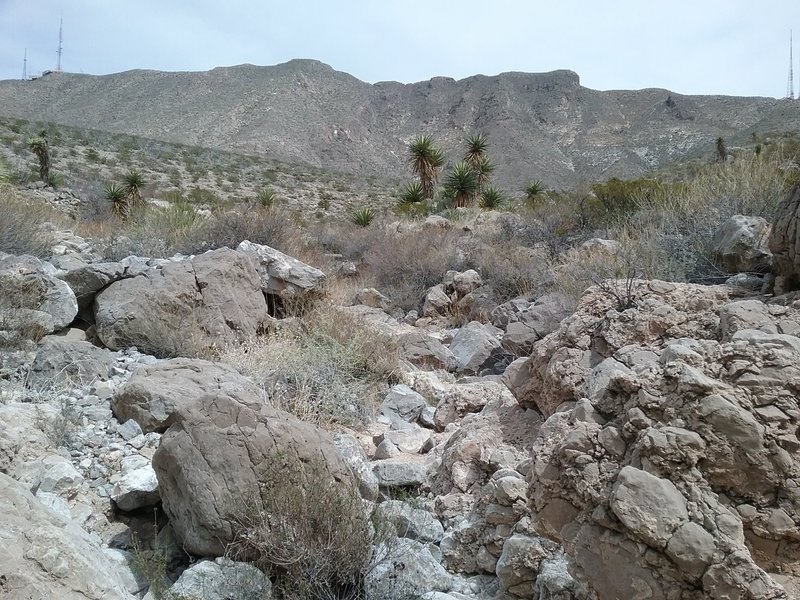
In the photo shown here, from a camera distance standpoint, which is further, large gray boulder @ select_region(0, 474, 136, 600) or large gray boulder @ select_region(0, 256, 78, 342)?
large gray boulder @ select_region(0, 256, 78, 342)

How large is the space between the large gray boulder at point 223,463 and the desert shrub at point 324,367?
1734mm

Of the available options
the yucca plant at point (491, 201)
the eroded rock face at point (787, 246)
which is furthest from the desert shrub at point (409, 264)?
the eroded rock face at point (787, 246)

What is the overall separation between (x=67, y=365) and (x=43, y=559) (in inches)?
120

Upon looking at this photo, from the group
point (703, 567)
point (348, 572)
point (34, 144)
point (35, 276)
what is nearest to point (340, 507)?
point (348, 572)

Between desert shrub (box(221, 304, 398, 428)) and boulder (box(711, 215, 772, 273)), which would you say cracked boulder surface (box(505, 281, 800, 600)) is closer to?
boulder (box(711, 215, 772, 273))

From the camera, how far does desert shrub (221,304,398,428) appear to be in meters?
5.40

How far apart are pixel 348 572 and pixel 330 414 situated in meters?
2.73

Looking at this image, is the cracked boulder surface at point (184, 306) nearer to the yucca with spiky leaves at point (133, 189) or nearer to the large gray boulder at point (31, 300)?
the large gray boulder at point (31, 300)

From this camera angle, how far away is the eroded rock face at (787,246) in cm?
378

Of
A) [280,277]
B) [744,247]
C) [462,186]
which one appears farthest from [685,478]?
[462,186]

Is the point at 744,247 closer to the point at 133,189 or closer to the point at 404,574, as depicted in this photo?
the point at 404,574

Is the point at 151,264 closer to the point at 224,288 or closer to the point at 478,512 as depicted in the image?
the point at 224,288

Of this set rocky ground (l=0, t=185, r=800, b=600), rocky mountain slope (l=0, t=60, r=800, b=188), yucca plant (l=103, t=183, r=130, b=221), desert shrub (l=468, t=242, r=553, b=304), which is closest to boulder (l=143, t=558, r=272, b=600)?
rocky ground (l=0, t=185, r=800, b=600)

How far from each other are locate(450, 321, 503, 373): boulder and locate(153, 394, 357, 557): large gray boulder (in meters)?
4.04
